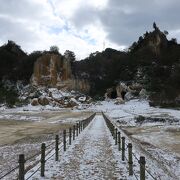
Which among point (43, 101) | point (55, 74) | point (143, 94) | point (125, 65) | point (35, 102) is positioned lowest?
point (35, 102)

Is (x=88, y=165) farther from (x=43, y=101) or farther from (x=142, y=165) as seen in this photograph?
(x=43, y=101)

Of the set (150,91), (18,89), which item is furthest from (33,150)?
(18,89)

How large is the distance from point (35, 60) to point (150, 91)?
57.2m

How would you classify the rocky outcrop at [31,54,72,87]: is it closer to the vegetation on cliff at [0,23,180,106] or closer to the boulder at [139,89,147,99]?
the vegetation on cliff at [0,23,180,106]

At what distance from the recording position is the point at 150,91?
12112 centimetres

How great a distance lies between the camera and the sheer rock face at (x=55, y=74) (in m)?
147

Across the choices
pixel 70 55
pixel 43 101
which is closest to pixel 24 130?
pixel 43 101

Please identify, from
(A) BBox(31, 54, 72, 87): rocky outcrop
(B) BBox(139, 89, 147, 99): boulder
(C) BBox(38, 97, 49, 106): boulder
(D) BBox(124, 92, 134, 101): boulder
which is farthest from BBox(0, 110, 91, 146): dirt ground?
(A) BBox(31, 54, 72, 87): rocky outcrop

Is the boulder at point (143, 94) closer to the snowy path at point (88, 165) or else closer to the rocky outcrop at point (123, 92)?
the rocky outcrop at point (123, 92)

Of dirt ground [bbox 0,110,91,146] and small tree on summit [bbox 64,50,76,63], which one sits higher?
small tree on summit [bbox 64,50,76,63]

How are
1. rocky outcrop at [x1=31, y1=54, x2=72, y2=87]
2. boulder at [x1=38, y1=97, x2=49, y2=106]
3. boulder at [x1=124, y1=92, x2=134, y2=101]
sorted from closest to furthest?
boulder at [x1=38, y1=97, x2=49, y2=106]
boulder at [x1=124, y1=92, x2=134, y2=101]
rocky outcrop at [x1=31, y1=54, x2=72, y2=87]

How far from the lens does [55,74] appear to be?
14988 centimetres

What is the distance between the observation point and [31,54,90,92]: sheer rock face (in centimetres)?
14700

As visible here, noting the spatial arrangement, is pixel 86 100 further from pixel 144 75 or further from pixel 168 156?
pixel 168 156
